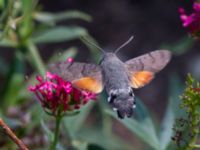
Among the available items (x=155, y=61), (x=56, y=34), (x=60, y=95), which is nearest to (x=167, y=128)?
(x=155, y=61)

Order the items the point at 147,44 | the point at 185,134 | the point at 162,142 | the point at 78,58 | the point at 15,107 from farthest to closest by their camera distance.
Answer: the point at 147,44, the point at 78,58, the point at 15,107, the point at 162,142, the point at 185,134

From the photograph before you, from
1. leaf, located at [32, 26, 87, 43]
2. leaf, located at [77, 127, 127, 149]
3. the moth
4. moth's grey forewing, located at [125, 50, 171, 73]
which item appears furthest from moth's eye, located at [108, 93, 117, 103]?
leaf, located at [32, 26, 87, 43]

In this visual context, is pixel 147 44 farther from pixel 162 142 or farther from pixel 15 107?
pixel 162 142

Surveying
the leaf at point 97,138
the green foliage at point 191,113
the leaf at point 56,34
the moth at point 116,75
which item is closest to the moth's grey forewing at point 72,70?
the moth at point 116,75

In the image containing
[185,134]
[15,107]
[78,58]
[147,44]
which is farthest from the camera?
[147,44]

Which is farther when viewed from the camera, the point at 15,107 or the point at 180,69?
the point at 180,69

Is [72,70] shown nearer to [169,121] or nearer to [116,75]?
[116,75]

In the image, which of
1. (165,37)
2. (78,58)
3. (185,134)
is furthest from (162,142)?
(165,37)
